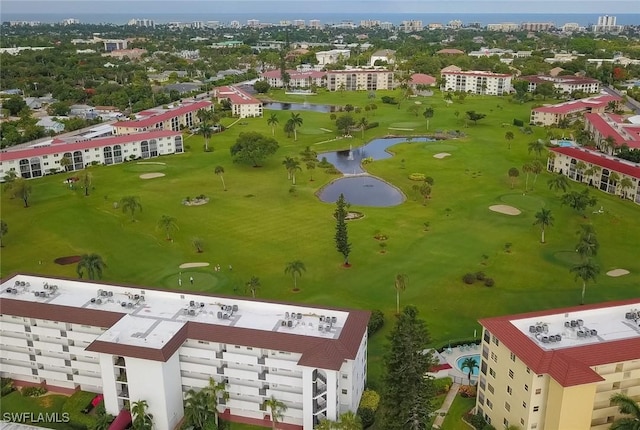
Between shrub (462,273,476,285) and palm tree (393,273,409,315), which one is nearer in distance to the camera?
palm tree (393,273,409,315)

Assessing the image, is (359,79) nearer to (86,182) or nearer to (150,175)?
(150,175)

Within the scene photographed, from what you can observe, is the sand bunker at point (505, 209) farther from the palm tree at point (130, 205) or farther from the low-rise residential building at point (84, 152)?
the low-rise residential building at point (84, 152)

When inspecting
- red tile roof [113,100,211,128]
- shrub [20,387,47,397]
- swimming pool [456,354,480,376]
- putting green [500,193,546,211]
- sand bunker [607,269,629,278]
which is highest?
red tile roof [113,100,211,128]

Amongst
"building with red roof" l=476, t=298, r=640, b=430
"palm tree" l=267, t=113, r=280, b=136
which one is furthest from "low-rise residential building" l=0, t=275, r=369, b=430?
"palm tree" l=267, t=113, r=280, b=136

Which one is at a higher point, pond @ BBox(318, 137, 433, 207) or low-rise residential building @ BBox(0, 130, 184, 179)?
low-rise residential building @ BBox(0, 130, 184, 179)

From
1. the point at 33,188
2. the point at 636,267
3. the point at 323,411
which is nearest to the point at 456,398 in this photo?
the point at 323,411

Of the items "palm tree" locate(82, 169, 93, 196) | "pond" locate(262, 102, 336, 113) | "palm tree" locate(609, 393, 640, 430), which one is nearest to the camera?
"palm tree" locate(609, 393, 640, 430)

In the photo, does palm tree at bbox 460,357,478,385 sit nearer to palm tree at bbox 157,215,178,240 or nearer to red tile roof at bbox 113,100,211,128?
palm tree at bbox 157,215,178,240
